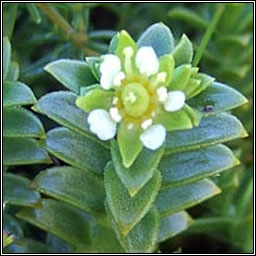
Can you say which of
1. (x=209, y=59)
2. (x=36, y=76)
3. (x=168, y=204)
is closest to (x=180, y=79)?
(x=168, y=204)

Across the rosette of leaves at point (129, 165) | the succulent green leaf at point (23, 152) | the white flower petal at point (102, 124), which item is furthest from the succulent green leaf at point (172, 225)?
the white flower petal at point (102, 124)

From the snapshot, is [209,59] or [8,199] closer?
[8,199]

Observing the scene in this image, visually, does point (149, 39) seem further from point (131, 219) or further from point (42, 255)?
point (42, 255)

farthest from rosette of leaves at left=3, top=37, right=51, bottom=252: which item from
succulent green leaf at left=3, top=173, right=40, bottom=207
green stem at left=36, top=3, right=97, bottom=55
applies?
green stem at left=36, top=3, right=97, bottom=55

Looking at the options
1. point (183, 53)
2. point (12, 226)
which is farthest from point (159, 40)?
point (12, 226)

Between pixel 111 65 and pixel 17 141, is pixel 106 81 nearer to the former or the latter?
pixel 111 65

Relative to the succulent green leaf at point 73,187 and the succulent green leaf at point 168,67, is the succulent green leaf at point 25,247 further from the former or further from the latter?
the succulent green leaf at point 168,67

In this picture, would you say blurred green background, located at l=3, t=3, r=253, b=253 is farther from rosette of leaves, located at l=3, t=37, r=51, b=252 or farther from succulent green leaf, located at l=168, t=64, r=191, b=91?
succulent green leaf, located at l=168, t=64, r=191, b=91
